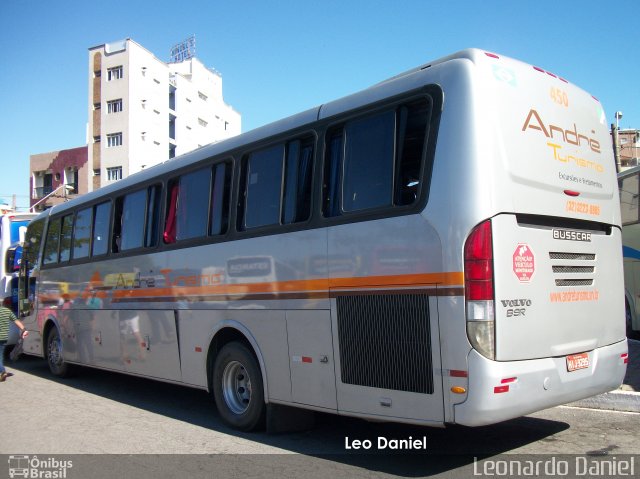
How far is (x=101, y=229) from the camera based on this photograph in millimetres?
10023

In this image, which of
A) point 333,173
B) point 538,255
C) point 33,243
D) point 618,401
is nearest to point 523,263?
point 538,255

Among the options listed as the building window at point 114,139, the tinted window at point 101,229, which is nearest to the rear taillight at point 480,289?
the tinted window at point 101,229

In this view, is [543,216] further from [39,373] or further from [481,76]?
[39,373]

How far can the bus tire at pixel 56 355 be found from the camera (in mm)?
11391

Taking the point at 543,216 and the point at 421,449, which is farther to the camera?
the point at 421,449

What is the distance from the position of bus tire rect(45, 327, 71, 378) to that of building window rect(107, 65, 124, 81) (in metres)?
50.5

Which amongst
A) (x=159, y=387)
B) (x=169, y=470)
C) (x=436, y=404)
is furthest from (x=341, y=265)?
(x=159, y=387)

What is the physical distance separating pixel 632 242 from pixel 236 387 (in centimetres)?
978

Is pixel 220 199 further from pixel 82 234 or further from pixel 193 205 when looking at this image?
pixel 82 234

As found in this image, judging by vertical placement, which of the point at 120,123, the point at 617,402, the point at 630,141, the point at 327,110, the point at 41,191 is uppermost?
the point at 120,123

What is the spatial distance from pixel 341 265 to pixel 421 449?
6.68ft

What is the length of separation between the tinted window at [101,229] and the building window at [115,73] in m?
51.7

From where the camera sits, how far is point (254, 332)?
6512 millimetres

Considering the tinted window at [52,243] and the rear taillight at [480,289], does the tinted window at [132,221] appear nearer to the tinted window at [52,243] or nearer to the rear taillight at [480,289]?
the tinted window at [52,243]
